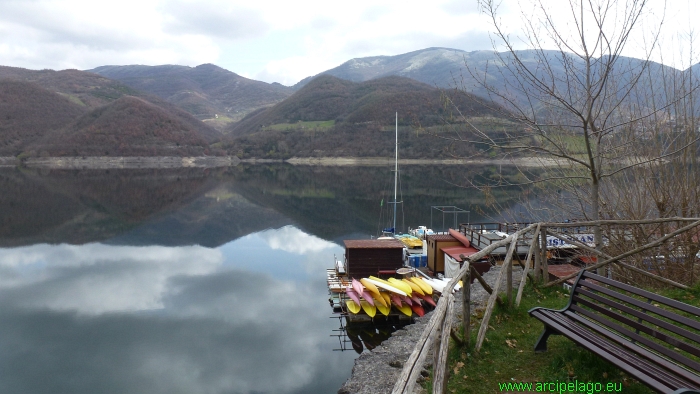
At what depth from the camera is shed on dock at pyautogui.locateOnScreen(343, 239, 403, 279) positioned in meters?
21.2

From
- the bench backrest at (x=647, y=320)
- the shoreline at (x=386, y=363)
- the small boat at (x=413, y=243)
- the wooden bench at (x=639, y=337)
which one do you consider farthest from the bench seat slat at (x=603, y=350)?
the small boat at (x=413, y=243)

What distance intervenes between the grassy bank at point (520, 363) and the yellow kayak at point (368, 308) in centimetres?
946

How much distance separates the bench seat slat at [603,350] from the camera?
3.81 metres

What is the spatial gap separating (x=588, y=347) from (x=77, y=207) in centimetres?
5743

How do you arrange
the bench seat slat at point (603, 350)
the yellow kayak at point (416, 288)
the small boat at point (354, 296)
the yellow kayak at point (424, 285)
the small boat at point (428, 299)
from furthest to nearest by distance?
the yellow kayak at point (424, 285) < the yellow kayak at point (416, 288) < the small boat at point (428, 299) < the small boat at point (354, 296) < the bench seat slat at point (603, 350)

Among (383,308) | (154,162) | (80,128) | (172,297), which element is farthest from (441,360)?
(80,128)

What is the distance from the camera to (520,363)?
5.71 metres

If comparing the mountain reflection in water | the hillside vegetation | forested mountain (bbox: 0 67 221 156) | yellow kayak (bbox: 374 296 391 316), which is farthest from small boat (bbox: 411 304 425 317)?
forested mountain (bbox: 0 67 221 156)

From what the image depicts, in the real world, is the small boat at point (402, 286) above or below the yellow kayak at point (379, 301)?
above

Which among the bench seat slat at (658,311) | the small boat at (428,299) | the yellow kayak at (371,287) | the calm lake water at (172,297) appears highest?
the bench seat slat at (658,311)

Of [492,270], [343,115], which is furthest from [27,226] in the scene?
[343,115]

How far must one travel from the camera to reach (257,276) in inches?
1008

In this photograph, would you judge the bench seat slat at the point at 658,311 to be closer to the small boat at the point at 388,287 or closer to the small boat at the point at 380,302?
the small boat at the point at 388,287

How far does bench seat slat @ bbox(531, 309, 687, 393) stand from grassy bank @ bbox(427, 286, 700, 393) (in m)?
0.41
